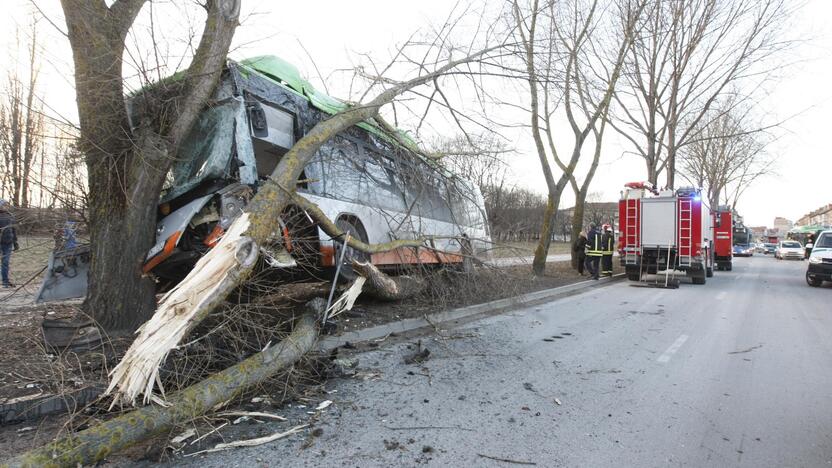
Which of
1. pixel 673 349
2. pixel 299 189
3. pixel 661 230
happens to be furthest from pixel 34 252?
pixel 661 230

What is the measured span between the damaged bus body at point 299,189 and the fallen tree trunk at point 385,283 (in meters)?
0.28

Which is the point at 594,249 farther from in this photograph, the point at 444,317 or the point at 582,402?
the point at 582,402

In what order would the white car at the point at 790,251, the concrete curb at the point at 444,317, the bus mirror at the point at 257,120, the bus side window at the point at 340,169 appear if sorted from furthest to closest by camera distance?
the white car at the point at 790,251 → the bus side window at the point at 340,169 → the concrete curb at the point at 444,317 → the bus mirror at the point at 257,120

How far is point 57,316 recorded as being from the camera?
5.52 metres

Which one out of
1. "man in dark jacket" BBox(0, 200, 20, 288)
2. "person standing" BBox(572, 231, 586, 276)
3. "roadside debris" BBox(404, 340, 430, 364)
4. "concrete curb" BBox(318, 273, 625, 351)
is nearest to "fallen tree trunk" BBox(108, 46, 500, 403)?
"concrete curb" BBox(318, 273, 625, 351)

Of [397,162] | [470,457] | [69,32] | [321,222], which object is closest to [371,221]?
[397,162]

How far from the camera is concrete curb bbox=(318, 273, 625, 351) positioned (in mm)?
5844

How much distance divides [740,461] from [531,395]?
4.99 feet

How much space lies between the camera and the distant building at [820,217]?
358 feet

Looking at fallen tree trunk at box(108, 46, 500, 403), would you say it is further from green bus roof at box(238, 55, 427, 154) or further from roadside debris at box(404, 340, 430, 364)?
roadside debris at box(404, 340, 430, 364)

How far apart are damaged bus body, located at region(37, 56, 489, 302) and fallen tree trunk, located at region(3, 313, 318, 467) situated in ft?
2.74

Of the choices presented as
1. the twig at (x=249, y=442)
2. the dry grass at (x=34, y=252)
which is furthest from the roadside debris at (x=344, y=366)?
the dry grass at (x=34, y=252)

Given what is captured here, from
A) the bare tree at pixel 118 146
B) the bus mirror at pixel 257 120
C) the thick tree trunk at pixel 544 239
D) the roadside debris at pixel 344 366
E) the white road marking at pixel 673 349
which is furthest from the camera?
the thick tree trunk at pixel 544 239

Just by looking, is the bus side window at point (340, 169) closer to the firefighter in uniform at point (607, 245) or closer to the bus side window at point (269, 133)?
the bus side window at point (269, 133)
